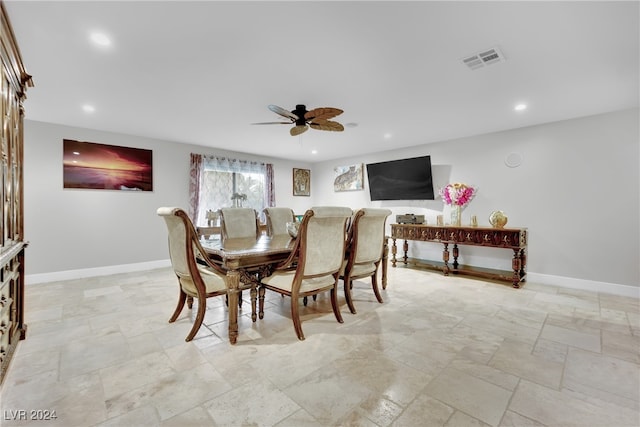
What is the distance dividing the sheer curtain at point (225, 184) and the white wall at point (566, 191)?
401 cm

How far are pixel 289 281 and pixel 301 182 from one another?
17.3 feet

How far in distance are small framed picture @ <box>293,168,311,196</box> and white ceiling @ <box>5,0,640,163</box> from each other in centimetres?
343

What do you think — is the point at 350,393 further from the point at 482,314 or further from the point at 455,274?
the point at 455,274

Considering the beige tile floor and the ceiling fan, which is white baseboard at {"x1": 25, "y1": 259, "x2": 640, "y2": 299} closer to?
the beige tile floor

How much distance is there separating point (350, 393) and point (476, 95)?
10.4 feet

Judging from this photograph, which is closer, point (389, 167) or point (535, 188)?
point (535, 188)

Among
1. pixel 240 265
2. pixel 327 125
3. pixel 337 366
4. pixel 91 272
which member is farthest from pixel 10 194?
pixel 91 272

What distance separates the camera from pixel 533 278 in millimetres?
4379

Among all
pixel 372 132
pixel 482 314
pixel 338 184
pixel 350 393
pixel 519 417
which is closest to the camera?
pixel 519 417

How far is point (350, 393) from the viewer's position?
1720 millimetres

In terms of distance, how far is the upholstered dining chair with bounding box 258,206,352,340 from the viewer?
240cm

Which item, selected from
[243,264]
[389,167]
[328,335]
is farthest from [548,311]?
[389,167]

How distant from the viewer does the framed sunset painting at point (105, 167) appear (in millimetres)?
4469

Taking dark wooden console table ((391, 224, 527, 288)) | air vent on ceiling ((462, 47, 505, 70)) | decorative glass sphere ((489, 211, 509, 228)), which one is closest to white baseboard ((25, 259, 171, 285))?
dark wooden console table ((391, 224, 527, 288))
